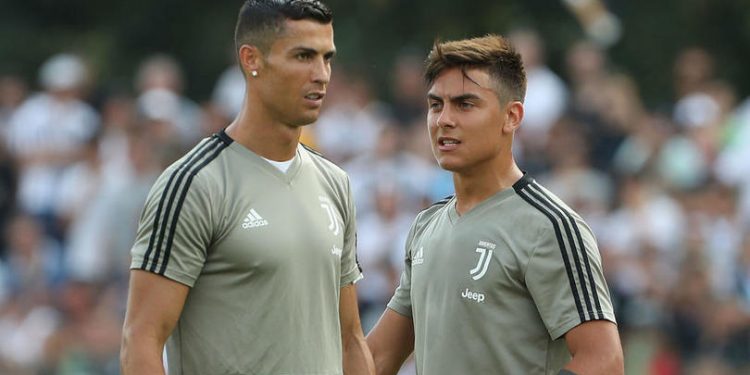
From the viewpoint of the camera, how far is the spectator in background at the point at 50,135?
53.4ft

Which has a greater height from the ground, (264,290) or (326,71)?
(326,71)

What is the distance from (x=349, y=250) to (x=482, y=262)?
72 centimetres

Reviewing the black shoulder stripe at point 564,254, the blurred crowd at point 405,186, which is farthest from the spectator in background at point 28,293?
the black shoulder stripe at point 564,254

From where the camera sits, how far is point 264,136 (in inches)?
273

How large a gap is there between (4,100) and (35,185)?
1.66m

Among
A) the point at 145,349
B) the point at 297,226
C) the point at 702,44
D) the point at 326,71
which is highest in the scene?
the point at 702,44

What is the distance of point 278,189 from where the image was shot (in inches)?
271

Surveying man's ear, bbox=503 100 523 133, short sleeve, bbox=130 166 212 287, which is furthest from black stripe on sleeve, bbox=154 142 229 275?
man's ear, bbox=503 100 523 133

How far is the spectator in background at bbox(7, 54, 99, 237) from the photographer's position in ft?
53.4

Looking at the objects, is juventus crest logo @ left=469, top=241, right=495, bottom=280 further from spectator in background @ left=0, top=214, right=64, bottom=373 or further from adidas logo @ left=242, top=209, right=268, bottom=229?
spectator in background @ left=0, top=214, right=64, bottom=373

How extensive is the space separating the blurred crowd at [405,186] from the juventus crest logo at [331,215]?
217 inches

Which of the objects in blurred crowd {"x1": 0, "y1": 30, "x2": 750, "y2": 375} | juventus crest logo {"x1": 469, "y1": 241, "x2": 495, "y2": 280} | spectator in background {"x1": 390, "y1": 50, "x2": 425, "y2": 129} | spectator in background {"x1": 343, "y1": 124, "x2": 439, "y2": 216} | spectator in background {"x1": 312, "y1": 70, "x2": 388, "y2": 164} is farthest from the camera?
spectator in background {"x1": 390, "y1": 50, "x2": 425, "y2": 129}

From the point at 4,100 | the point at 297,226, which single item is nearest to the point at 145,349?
the point at 297,226

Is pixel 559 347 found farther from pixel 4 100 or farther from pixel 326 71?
pixel 4 100
